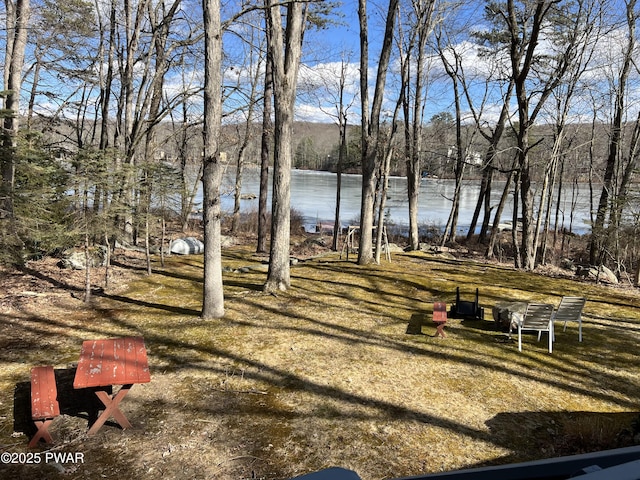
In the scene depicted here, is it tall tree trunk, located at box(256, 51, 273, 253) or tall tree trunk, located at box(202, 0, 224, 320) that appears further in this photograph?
tall tree trunk, located at box(256, 51, 273, 253)

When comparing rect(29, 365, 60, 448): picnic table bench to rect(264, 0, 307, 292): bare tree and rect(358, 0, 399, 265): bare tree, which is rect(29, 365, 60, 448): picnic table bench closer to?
rect(264, 0, 307, 292): bare tree

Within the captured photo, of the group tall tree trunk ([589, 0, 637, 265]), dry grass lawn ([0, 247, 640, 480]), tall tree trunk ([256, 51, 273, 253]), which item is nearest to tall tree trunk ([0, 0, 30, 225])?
dry grass lawn ([0, 247, 640, 480])

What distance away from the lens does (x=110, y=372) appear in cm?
358

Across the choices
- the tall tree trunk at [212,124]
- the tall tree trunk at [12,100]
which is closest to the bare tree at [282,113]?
the tall tree trunk at [212,124]

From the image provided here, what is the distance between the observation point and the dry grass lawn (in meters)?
3.42

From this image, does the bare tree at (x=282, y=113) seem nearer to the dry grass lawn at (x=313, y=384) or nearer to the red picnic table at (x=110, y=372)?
the dry grass lawn at (x=313, y=384)

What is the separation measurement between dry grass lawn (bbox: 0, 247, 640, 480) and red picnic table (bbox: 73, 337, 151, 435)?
20cm

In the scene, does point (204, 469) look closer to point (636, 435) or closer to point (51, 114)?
point (636, 435)

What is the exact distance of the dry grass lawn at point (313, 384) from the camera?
11.2 feet

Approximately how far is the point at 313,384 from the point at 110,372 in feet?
7.15

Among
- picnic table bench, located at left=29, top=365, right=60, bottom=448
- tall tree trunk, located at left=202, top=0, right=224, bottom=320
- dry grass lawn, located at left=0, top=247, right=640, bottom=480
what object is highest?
tall tree trunk, located at left=202, top=0, right=224, bottom=320

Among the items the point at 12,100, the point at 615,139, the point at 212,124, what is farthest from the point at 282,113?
the point at 615,139

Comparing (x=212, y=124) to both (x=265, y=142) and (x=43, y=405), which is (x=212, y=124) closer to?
(x=43, y=405)

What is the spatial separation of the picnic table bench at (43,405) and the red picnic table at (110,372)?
0.72 feet
